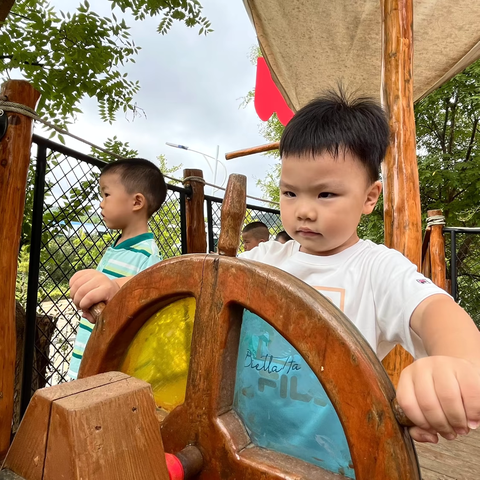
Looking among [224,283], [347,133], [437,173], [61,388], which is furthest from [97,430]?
[437,173]

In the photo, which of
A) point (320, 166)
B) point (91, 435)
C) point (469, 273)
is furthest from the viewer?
point (469, 273)

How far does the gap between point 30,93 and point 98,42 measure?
Answer: 1.91m

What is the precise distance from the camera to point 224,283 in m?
0.55

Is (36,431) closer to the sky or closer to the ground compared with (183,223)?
closer to the ground

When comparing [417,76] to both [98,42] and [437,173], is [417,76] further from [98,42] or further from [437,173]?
[437,173]

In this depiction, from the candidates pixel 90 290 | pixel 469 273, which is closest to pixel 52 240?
pixel 90 290

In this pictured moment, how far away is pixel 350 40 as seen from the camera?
11.5 feet

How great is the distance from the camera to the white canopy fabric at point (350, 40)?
313 centimetres

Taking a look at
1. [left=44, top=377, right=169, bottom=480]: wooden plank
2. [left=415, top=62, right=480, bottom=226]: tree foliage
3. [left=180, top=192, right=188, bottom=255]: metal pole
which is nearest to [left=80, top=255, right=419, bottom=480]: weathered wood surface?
[left=44, top=377, right=169, bottom=480]: wooden plank

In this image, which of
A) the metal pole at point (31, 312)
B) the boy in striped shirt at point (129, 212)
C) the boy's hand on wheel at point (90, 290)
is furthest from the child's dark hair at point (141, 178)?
the boy's hand on wheel at point (90, 290)

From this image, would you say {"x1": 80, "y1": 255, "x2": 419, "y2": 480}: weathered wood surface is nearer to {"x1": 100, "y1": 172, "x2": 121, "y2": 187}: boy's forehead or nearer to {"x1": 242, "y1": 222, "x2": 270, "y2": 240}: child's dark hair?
{"x1": 100, "y1": 172, "x2": 121, "y2": 187}: boy's forehead

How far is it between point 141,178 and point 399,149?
4.48ft

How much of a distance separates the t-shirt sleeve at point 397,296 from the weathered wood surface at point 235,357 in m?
0.31

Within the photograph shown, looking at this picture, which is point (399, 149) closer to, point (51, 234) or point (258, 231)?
point (51, 234)
